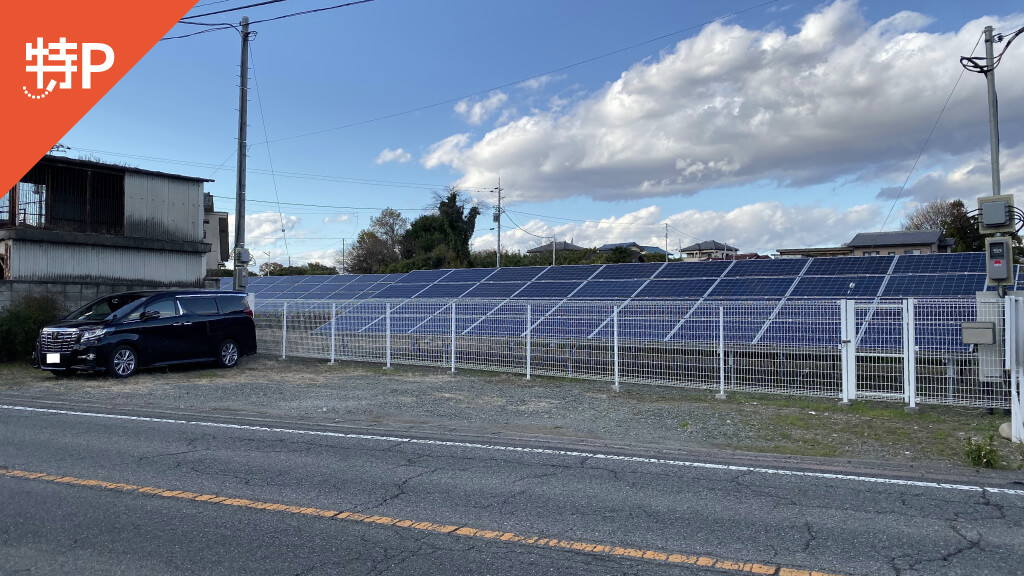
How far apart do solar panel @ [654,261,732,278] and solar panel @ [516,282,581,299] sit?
271 cm

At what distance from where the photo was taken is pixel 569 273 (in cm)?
2288

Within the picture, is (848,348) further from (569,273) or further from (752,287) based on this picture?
(569,273)

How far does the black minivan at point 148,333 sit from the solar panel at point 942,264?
53.9 feet

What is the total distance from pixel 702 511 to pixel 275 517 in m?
3.25

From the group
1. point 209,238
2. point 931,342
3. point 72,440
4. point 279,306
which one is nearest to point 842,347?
point 931,342

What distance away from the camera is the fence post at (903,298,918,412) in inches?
375

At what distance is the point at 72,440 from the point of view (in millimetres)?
7844

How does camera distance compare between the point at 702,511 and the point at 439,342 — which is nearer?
the point at 702,511

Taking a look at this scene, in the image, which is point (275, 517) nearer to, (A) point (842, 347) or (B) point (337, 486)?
(B) point (337, 486)

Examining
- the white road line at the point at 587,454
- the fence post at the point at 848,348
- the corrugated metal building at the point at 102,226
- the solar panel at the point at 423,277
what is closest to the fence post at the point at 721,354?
the fence post at the point at 848,348

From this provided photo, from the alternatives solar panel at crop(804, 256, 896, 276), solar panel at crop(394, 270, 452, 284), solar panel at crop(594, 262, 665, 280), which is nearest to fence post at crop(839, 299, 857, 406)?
solar panel at crop(804, 256, 896, 276)

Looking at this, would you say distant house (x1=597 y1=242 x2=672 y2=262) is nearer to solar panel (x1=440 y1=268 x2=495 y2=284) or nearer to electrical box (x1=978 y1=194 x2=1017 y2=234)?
solar panel (x1=440 y1=268 x2=495 y2=284)

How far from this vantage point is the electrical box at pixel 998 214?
35.4 ft

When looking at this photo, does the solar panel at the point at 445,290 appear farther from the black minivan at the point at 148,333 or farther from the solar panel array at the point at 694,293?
the black minivan at the point at 148,333
